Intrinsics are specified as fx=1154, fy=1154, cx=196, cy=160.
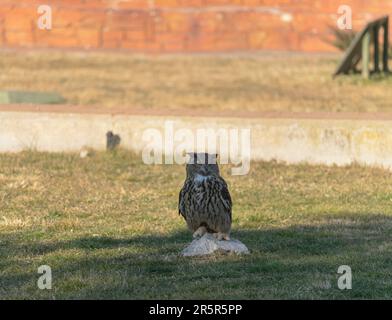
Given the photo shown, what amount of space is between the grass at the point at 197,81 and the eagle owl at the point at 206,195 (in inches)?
340

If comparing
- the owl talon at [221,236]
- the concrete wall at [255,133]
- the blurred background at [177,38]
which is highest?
the blurred background at [177,38]

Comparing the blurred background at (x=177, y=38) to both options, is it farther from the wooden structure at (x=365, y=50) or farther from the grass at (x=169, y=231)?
the grass at (x=169, y=231)

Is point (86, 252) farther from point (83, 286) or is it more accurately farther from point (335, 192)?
point (335, 192)

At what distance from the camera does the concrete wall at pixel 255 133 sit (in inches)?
520

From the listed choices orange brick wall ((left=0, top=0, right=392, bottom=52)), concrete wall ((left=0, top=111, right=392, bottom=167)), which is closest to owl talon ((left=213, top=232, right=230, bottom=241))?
concrete wall ((left=0, top=111, right=392, bottom=167))

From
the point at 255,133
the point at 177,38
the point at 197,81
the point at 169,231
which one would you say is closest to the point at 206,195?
the point at 169,231

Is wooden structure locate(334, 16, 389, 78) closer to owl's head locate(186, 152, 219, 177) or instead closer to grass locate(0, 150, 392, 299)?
grass locate(0, 150, 392, 299)

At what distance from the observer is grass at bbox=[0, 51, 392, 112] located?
19062mm

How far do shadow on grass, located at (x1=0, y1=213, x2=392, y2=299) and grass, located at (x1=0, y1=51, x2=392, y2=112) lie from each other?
7.90m

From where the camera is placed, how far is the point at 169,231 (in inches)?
393

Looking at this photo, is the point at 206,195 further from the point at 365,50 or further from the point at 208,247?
the point at 365,50

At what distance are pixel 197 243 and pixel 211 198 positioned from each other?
0.42 meters

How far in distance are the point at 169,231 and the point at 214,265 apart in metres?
1.45

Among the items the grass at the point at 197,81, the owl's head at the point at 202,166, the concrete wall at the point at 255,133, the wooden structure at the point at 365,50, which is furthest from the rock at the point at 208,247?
the wooden structure at the point at 365,50
